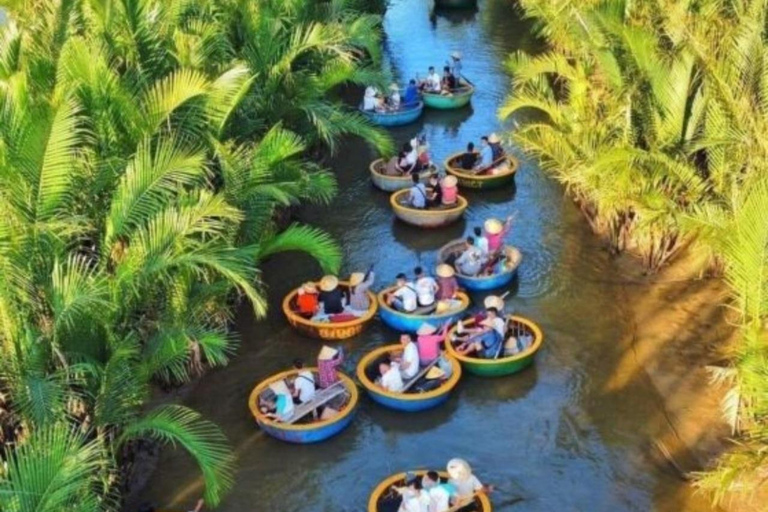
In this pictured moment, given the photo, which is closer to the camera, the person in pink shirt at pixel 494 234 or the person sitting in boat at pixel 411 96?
the person in pink shirt at pixel 494 234

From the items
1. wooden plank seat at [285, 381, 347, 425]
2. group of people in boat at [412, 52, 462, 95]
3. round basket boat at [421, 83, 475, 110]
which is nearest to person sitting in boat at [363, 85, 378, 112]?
round basket boat at [421, 83, 475, 110]

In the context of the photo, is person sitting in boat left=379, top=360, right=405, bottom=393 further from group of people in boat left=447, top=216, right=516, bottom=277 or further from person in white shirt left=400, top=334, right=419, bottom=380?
group of people in boat left=447, top=216, right=516, bottom=277

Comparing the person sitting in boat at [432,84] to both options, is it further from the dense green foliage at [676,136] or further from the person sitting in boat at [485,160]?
the dense green foliage at [676,136]

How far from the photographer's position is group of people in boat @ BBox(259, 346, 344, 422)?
10864 mm

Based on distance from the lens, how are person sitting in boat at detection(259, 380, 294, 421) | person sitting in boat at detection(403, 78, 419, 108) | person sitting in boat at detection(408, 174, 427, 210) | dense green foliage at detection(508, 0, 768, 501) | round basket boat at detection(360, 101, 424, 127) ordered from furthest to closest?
person sitting in boat at detection(403, 78, 419, 108) → round basket boat at detection(360, 101, 424, 127) → person sitting in boat at detection(408, 174, 427, 210) → person sitting in boat at detection(259, 380, 294, 421) → dense green foliage at detection(508, 0, 768, 501)

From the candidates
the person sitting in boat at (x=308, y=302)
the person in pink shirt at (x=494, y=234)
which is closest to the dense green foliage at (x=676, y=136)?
the person in pink shirt at (x=494, y=234)

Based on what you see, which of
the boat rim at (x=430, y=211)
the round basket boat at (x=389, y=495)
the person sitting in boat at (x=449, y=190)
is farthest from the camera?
the person sitting in boat at (x=449, y=190)

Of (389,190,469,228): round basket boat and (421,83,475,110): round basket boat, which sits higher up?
(389,190,469,228): round basket boat

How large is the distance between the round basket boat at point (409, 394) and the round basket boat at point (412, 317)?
1.08m

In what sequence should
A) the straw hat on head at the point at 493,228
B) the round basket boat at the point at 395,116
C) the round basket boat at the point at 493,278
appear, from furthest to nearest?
the round basket boat at the point at 395,116
the straw hat on head at the point at 493,228
the round basket boat at the point at 493,278

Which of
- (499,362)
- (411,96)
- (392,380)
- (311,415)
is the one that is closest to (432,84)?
(411,96)

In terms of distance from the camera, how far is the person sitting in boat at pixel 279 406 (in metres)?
10.8

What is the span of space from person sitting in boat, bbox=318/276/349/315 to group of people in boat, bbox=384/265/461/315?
2.40 ft

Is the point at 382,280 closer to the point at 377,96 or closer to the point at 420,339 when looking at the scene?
the point at 420,339
